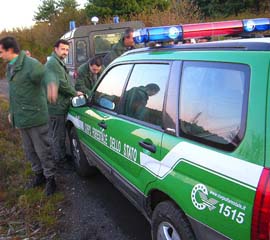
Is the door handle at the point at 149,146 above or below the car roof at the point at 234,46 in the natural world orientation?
below

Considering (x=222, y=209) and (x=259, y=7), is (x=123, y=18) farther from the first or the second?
(x=222, y=209)

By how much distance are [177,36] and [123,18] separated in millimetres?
19792

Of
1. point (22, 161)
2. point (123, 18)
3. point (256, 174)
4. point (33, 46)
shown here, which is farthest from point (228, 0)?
point (256, 174)

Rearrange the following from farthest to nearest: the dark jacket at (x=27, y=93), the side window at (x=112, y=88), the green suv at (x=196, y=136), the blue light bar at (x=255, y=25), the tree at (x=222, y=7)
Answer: the tree at (x=222, y=7) → the dark jacket at (x=27, y=93) → the side window at (x=112, y=88) → the blue light bar at (x=255, y=25) → the green suv at (x=196, y=136)

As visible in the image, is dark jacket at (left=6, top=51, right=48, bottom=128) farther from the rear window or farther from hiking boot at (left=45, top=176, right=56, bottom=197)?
the rear window

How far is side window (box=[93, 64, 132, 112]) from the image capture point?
396 cm

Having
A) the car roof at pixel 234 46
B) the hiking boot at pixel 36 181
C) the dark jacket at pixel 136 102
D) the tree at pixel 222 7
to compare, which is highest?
the tree at pixel 222 7

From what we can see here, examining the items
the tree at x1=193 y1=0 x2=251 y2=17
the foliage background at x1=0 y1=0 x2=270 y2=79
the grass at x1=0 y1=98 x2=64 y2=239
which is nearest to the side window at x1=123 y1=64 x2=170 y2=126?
the grass at x1=0 y1=98 x2=64 y2=239

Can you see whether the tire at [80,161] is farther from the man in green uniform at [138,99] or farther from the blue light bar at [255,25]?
the blue light bar at [255,25]

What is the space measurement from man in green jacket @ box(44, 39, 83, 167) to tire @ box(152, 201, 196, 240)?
268cm

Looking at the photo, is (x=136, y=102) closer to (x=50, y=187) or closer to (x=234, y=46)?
(x=234, y=46)

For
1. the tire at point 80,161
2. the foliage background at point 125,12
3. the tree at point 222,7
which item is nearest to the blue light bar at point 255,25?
the tire at point 80,161

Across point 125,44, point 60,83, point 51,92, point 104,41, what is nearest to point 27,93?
point 51,92

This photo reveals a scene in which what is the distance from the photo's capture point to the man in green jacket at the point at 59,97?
5.48 metres
